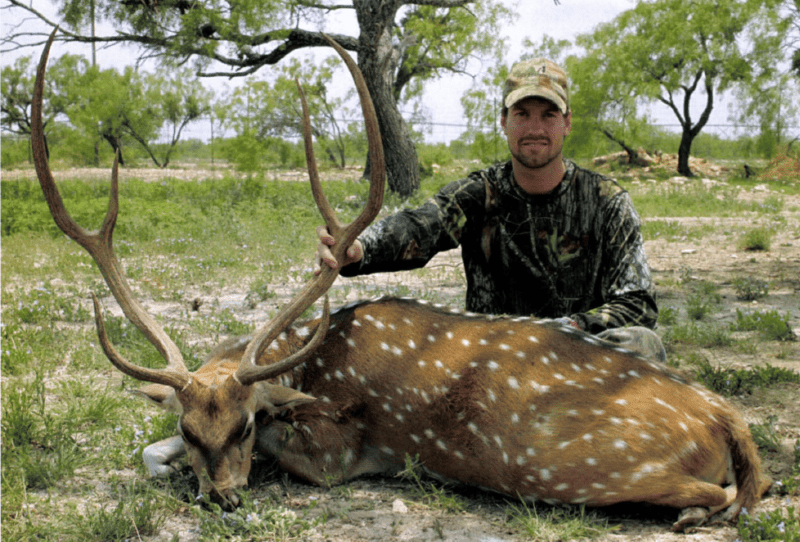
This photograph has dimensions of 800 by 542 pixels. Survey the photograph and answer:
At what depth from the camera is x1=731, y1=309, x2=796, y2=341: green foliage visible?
17.2 ft

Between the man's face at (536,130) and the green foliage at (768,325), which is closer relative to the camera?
the man's face at (536,130)

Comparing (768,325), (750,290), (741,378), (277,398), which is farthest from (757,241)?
(277,398)

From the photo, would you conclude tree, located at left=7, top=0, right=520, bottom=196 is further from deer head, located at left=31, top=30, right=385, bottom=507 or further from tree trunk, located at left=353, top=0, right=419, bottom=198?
deer head, located at left=31, top=30, right=385, bottom=507

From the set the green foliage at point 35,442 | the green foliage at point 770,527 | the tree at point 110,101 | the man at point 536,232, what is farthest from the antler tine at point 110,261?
the tree at point 110,101

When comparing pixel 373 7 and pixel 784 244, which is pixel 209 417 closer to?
pixel 784 244

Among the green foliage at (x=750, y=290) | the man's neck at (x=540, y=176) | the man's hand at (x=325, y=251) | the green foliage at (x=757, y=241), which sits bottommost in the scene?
the green foliage at (x=750, y=290)

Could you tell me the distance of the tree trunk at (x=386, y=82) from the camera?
40.7ft

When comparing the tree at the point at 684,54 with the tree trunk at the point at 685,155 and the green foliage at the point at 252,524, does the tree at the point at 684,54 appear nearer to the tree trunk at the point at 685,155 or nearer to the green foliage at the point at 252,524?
the tree trunk at the point at 685,155

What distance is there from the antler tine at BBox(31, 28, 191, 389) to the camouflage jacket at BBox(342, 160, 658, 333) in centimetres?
116

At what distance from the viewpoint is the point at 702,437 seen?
2.90 m

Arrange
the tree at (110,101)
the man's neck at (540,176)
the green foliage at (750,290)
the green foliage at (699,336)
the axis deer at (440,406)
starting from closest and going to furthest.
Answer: the axis deer at (440,406)
the man's neck at (540,176)
the green foliage at (699,336)
the green foliage at (750,290)
the tree at (110,101)

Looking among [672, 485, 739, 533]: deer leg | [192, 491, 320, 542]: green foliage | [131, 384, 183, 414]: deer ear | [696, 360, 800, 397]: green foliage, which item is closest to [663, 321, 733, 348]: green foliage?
[696, 360, 800, 397]: green foliage

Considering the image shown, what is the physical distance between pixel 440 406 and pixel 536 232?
5.02ft

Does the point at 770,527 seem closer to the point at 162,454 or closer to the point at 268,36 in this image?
the point at 162,454
